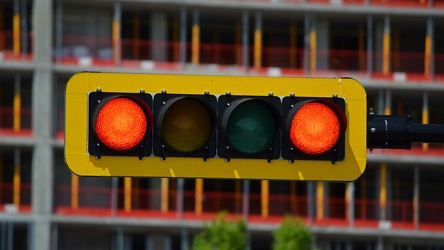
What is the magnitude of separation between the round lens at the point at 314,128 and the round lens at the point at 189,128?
1.14 ft

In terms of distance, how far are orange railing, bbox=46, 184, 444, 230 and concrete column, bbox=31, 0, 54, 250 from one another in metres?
0.66

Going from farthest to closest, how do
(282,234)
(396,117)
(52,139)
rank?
(52,139), (282,234), (396,117)

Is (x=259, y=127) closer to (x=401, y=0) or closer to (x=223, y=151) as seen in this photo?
(x=223, y=151)

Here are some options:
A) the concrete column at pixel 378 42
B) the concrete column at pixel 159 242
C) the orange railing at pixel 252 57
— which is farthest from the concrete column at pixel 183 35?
the concrete column at pixel 378 42

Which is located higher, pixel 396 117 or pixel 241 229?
pixel 396 117

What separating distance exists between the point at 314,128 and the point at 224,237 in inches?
1829

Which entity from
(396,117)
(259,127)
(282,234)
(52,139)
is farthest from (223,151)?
(52,139)

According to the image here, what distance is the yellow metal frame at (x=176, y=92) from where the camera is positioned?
20.7 feet

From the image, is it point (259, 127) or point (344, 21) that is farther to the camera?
point (344, 21)

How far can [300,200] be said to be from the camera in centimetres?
5950

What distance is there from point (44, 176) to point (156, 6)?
7539 millimetres

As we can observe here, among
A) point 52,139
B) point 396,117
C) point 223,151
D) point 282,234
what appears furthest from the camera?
point 52,139

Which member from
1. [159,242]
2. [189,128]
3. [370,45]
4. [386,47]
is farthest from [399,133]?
[386,47]

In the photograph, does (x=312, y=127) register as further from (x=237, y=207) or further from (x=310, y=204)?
(x=310, y=204)
